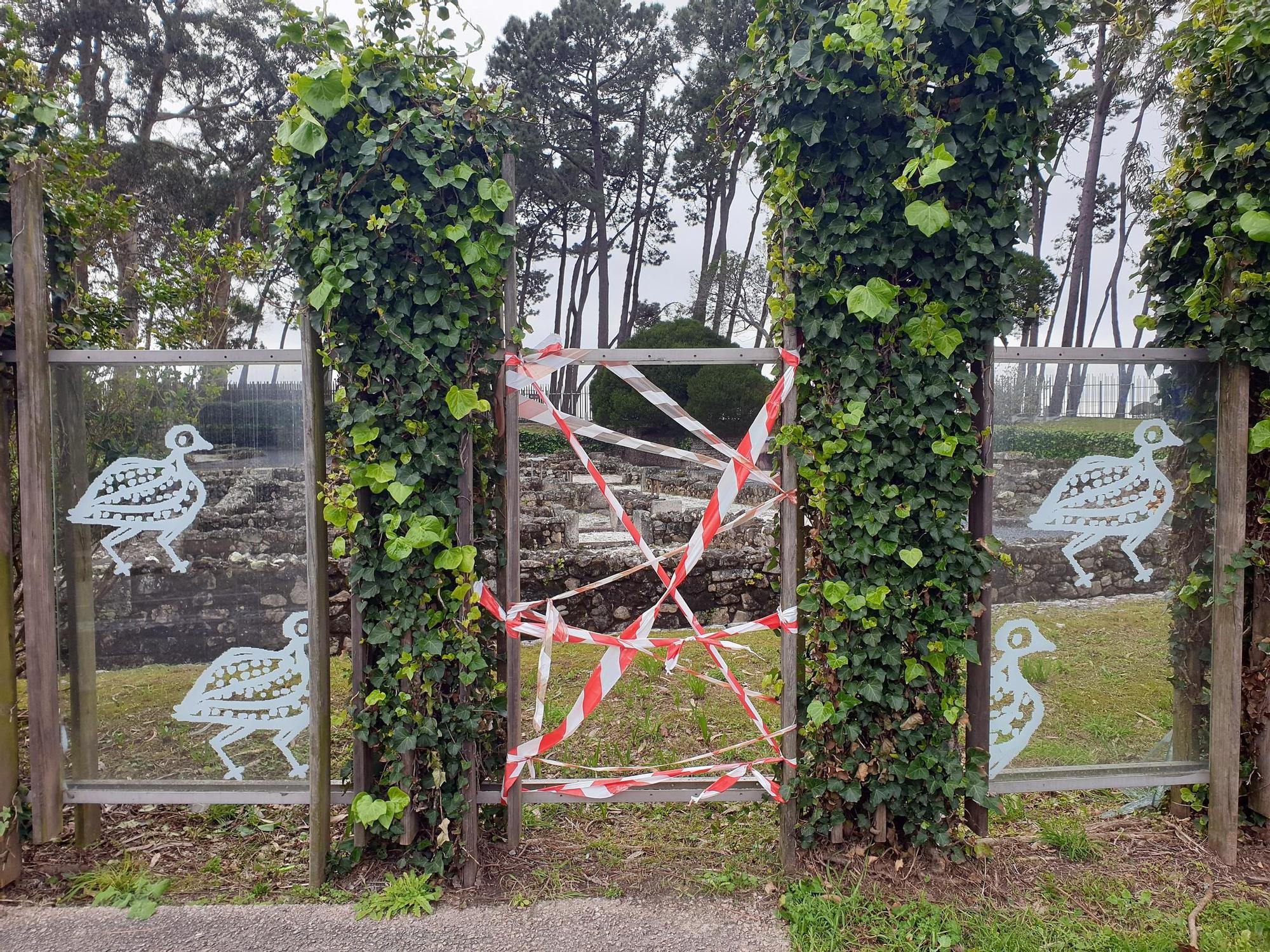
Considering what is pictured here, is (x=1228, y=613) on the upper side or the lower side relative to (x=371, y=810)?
upper

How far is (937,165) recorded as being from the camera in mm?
2277

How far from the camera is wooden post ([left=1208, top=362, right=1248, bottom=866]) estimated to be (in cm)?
269

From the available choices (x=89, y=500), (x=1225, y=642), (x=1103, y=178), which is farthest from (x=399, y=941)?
(x=1103, y=178)

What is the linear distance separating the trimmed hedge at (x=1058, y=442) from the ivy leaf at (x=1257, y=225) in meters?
0.77

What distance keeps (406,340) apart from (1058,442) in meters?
2.40

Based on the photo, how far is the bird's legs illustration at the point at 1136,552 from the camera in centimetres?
279

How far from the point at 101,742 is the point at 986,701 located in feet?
10.8

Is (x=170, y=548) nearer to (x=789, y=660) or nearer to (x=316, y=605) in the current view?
(x=316, y=605)

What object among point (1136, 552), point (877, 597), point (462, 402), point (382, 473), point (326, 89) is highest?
point (326, 89)

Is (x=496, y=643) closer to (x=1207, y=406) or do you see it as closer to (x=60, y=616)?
(x=60, y=616)

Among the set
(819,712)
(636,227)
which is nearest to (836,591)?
(819,712)

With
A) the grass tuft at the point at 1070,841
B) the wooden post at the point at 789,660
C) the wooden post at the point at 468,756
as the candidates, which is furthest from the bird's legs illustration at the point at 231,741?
the grass tuft at the point at 1070,841

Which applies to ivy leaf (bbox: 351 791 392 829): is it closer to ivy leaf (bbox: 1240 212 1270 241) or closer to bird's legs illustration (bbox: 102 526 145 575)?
bird's legs illustration (bbox: 102 526 145 575)

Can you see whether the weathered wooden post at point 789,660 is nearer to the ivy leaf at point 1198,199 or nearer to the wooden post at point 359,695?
the wooden post at point 359,695
